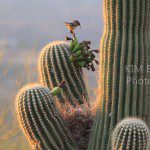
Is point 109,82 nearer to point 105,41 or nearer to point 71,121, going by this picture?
point 105,41

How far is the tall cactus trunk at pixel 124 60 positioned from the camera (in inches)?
289

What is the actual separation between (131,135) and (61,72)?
2263 millimetres

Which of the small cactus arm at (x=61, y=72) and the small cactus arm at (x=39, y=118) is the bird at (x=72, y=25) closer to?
the small cactus arm at (x=61, y=72)

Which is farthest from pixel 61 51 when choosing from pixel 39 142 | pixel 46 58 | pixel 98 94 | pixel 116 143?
pixel 116 143

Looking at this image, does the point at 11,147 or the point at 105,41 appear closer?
the point at 105,41

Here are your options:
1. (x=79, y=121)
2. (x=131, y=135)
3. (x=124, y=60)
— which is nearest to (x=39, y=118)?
(x=79, y=121)

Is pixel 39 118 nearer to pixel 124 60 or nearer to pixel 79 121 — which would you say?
pixel 79 121

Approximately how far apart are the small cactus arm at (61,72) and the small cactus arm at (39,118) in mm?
835

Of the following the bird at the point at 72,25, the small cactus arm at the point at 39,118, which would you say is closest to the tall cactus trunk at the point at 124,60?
the small cactus arm at the point at 39,118

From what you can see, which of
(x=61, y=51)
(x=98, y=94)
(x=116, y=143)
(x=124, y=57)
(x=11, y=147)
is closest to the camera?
(x=116, y=143)

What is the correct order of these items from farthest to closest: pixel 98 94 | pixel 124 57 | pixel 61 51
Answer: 1. pixel 61 51
2. pixel 98 94
3. pixel 124 57

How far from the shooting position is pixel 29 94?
24.2 feet

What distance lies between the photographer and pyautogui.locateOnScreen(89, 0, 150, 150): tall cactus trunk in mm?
7344

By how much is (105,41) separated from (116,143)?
156cm
